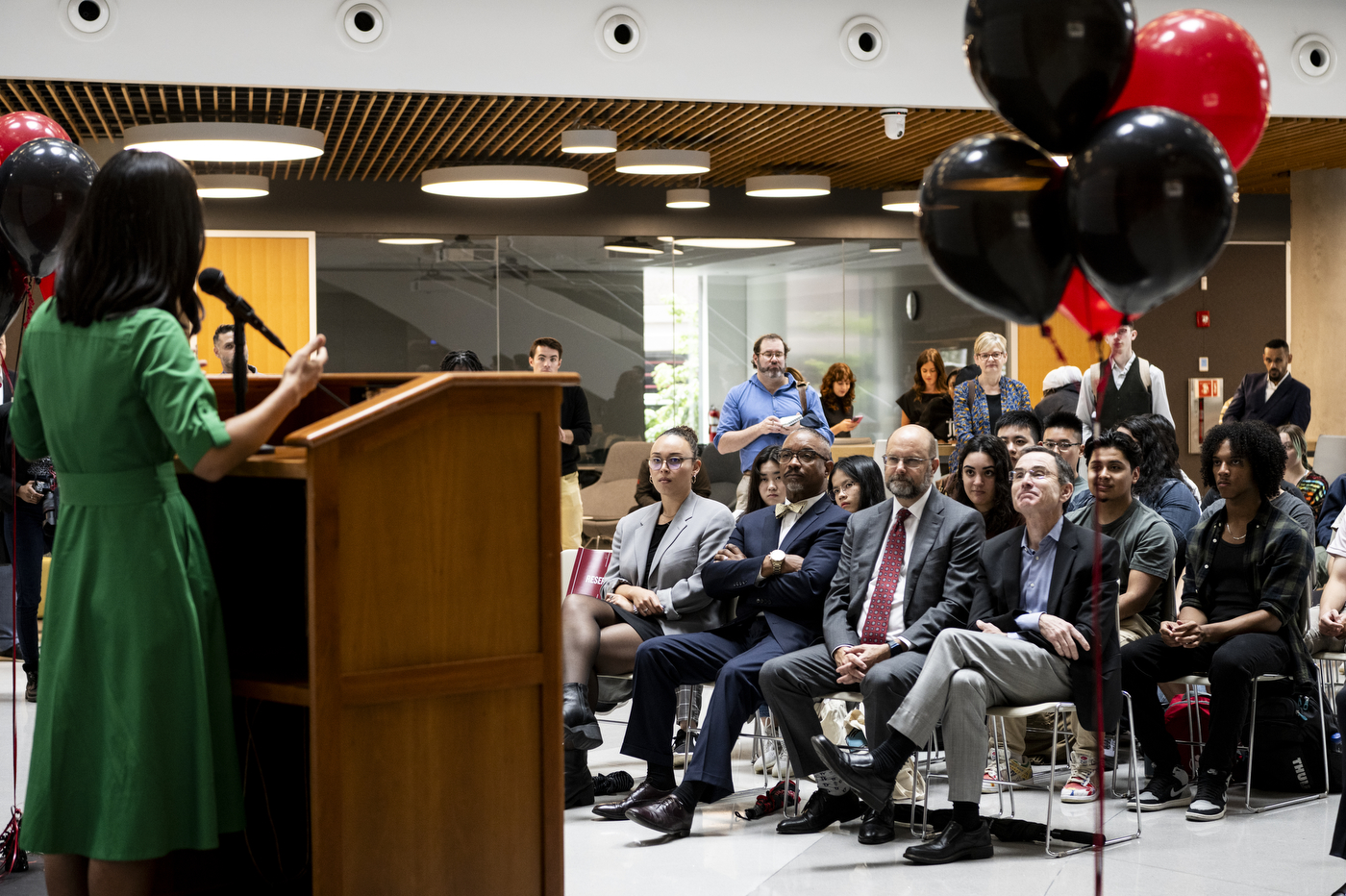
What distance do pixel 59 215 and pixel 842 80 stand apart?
5.05m

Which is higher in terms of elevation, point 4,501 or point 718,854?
point 4,501

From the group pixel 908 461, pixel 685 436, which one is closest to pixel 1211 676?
pixel 908 461

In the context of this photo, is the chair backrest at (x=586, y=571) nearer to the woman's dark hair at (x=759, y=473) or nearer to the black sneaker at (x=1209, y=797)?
the woman's dark hair at (x=759, y=473)

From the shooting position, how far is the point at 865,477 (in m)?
5.05

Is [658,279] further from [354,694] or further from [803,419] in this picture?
[354,694]

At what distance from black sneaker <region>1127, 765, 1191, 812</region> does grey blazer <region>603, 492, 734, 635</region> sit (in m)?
1.55

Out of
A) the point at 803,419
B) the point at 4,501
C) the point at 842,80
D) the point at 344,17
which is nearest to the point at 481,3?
the point at 344,17

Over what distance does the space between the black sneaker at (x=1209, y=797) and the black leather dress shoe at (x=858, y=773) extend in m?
1.07

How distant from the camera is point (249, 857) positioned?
9.50ft

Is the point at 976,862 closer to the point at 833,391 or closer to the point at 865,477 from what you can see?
the point at 865,477

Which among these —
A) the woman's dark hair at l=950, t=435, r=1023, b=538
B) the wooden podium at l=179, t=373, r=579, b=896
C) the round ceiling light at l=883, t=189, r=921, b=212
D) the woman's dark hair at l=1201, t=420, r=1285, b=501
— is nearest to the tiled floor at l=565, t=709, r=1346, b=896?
the woman's dark hair at l=950, t=435, r=1023, b=538

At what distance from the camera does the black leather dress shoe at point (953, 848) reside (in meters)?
3.98

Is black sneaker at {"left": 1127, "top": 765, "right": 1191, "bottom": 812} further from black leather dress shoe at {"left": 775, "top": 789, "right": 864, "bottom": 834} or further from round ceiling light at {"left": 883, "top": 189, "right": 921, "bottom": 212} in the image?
round ceiling light at {"left": 883, "top": 189, "right": 921, "bottom": 212}

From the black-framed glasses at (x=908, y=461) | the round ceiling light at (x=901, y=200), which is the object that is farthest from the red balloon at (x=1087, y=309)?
the round ceiling light at (x=901, y=200)
